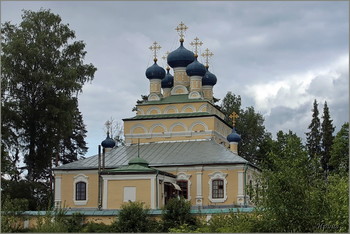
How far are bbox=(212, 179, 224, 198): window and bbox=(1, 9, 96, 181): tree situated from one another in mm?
7495

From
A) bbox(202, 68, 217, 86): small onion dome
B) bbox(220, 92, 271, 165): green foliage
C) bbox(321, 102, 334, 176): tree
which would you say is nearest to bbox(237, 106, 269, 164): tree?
bbox(220, 92, 271, 165): green foliage

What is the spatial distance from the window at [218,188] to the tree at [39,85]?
295 inches

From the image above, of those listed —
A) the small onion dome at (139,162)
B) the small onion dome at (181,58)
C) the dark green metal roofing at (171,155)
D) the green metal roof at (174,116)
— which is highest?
the small onion dome at (181,58)

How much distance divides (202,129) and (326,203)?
1634 centimetres

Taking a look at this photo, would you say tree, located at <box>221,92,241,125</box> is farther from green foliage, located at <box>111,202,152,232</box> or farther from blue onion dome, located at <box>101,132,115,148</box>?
green foliage, located at <box>111,202,152,232</box>

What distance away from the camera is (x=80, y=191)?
30.5 meters

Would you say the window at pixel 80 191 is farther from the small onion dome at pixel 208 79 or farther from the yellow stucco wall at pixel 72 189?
the small onion dome at pixel 208 79

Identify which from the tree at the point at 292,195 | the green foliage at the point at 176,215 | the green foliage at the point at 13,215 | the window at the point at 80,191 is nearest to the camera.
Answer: the tree at the point at 292,195

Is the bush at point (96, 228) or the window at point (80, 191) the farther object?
the window at point (80, 191)

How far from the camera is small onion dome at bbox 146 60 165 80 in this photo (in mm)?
35875

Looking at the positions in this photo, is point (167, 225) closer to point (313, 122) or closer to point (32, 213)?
point (32, 213)

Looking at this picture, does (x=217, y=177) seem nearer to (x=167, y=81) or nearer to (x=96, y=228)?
(x=96, y=228)

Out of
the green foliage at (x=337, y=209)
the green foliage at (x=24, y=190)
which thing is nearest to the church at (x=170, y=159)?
the green foliage at (x=24, y=190)

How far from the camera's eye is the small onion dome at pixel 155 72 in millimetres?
35875
